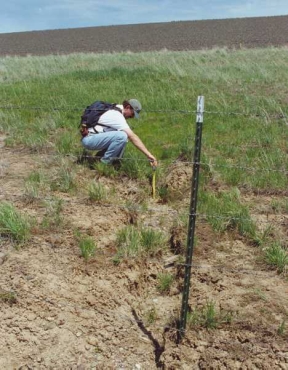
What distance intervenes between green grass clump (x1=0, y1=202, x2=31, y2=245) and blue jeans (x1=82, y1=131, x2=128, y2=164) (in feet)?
5.92

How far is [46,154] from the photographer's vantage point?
21.0 feet

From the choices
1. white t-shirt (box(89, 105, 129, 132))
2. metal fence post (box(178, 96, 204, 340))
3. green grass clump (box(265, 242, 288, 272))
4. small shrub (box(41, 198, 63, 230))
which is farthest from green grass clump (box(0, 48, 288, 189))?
small shrub (box(41, 198, 63, 230))

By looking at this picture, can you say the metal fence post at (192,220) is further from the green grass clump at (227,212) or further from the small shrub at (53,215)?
the small shrub at (53,215)

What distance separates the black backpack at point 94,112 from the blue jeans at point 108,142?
14 cm

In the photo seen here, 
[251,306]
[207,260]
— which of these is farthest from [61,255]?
[251,306]

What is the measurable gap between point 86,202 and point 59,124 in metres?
3.47

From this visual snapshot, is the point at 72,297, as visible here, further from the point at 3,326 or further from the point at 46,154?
the point at 46,154

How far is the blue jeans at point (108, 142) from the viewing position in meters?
5.64

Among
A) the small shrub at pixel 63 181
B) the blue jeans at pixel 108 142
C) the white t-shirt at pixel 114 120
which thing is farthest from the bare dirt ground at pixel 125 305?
the white t-shirt at pixel 114 120

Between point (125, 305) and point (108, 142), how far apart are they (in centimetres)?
273

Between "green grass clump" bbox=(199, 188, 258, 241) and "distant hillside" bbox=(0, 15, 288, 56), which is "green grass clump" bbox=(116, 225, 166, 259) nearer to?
"green grass clump" bbox=(199, 188, 258, 241)

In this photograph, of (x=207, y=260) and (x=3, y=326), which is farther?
(x=207, y=260)

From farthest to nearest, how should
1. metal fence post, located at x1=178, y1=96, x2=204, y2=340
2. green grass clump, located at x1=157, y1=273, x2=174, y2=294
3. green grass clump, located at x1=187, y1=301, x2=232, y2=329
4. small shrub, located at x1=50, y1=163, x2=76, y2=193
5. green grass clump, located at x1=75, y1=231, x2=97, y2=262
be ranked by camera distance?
small shrub, located at x1=50, y1=163, x2=76, y2=193, green grass clump, located at x1=75, y1=231, x2=97, y2=262, green grass clump, located at x1=157, y1=273, x2=174, y2=294, green grass clump, located at x1=187, y1=301, x2=232, y2=329, metal fence post, located at x1=178, y1=96, x2=204, y2=340

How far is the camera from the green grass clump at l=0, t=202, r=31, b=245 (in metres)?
3.96
